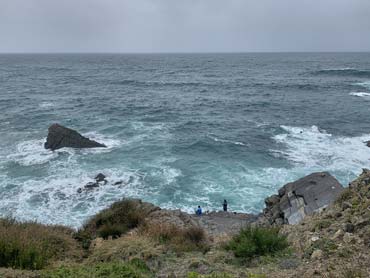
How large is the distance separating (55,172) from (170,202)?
928 centimetres

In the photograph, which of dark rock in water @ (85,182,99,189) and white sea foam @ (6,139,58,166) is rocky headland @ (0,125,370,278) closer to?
dark rock in water @ (85,182,99,189)

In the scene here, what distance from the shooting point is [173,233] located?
31.2ft

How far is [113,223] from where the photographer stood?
1064 centimetres

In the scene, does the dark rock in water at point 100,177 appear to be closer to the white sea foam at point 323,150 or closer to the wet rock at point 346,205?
the white sea foam at point 323,150

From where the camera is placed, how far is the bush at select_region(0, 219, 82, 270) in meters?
7.12

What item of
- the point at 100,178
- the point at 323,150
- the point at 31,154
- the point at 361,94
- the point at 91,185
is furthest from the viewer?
the point at 361,94

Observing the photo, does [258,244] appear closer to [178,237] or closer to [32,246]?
Result: [178,237]

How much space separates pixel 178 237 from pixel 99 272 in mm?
2951

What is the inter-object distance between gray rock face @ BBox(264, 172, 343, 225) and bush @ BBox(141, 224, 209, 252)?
8.92m

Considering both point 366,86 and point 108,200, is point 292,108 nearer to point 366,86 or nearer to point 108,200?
point 366,86

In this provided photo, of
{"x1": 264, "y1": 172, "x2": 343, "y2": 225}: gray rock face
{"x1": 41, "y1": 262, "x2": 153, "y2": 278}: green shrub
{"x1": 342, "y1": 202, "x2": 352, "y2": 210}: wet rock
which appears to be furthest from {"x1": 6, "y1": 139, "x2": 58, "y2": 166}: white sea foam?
{"x1": 342, "y1": 202, "x2": 352, "y2": 210}: wet rock

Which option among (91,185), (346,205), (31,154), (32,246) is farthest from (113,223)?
(31,154)

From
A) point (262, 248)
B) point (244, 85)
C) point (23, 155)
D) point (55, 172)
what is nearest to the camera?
point (262, 248)

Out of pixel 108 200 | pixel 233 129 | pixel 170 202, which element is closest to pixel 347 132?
pixel 233 129
